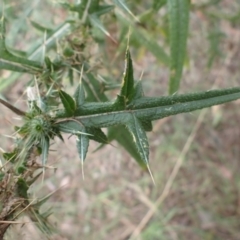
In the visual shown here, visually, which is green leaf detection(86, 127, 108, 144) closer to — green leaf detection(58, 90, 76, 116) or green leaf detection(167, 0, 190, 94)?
green leaf detection(58, 90, 76, 116)

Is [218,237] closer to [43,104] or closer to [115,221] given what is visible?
[115,221]

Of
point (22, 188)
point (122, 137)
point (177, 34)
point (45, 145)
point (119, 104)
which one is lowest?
point (22, 188)

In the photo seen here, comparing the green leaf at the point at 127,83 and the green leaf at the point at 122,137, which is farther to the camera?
the green leaf at the point at 122,137

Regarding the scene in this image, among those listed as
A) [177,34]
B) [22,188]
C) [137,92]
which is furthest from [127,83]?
[177,34]

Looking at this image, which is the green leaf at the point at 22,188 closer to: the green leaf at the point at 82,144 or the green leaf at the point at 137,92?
the green leaf at the point at 82,144

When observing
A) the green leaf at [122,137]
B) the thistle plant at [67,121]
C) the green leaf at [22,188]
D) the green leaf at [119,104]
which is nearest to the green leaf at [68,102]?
the thistle plant at [67,121]

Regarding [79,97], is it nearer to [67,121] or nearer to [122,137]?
[67,121]

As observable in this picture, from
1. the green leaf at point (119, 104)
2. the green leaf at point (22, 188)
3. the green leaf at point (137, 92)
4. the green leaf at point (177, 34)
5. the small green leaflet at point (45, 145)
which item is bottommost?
the green leaf at point (22, 188)
